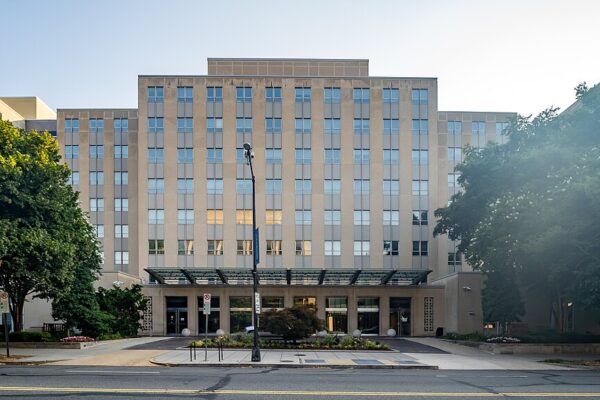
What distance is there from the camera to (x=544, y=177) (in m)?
30.3

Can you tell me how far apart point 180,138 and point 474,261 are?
30.4 m

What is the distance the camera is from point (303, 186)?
5325 centimetres

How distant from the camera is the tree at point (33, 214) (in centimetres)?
2370

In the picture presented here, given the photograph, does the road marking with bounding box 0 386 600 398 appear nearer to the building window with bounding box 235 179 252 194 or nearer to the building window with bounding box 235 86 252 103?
the building window with bounding box 235 179 252 194

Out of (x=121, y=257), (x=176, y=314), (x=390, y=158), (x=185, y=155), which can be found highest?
(x=185, y=155)

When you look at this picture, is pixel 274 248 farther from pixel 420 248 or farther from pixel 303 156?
pixel 420 248

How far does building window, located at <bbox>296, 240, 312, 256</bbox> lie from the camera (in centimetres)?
5272

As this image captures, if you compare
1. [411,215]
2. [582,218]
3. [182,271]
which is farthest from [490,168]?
[182,271]

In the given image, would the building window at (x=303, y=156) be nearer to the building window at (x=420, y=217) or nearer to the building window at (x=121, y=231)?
the building window at (x=420, y=217)

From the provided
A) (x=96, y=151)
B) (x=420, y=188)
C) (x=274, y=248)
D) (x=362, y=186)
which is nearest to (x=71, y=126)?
(x=96, y=151)

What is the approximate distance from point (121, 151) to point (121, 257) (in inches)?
454

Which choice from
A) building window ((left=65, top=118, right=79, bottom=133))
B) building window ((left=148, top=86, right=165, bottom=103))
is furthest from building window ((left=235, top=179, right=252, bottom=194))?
building window ((left=65, top=118, right=79, bottom=133))

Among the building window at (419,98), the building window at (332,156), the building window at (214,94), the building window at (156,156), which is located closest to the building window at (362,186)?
the building window at (332,156)

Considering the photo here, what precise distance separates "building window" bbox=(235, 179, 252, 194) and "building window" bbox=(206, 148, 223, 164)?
8.90 feet
